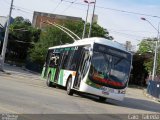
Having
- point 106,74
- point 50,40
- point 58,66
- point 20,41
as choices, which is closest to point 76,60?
point 106,74

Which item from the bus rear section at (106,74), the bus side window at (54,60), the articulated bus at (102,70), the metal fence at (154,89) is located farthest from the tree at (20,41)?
the bus rear section at (106,74)

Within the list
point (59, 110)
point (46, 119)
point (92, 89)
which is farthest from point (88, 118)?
point (92, 89)

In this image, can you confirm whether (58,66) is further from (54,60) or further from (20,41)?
(20,41)

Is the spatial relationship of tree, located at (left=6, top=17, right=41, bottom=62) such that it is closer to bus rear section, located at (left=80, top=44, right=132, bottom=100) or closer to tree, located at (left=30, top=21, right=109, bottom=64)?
tree, located at (left=30, top=21, right=109, bottom=64)

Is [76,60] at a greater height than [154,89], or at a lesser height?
greater

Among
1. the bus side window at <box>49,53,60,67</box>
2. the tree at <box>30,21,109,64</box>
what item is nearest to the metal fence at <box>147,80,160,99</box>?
the bus side window at <box>49,53,60,67</box>

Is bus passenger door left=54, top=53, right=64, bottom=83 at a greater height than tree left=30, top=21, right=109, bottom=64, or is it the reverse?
tree left=30, top=21, right=109, bottom=64

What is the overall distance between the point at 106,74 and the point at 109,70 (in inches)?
9.8

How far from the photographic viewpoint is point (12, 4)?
54094 millimetres

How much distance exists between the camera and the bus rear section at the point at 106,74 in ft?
81.9

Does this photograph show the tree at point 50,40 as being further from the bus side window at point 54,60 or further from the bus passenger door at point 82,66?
the bus passenger door at point 82,66

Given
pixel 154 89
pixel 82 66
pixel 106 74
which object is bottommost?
pixel 154 89

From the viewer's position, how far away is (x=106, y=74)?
24922 mm

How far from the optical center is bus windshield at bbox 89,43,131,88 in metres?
25.0
